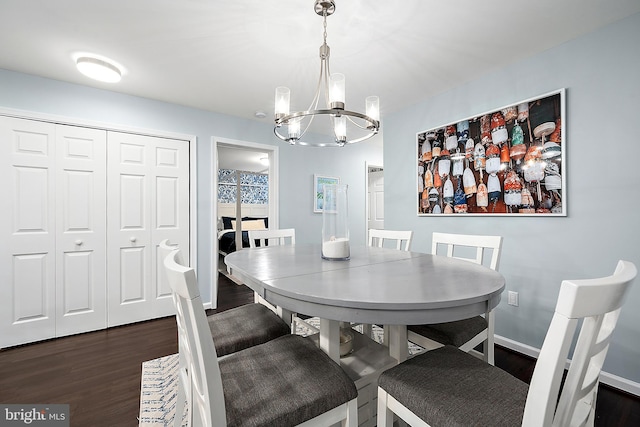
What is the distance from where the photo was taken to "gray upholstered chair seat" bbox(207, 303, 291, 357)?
133 centimetres

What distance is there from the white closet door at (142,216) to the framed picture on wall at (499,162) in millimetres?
2665

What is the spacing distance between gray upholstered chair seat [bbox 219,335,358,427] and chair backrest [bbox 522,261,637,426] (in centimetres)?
55

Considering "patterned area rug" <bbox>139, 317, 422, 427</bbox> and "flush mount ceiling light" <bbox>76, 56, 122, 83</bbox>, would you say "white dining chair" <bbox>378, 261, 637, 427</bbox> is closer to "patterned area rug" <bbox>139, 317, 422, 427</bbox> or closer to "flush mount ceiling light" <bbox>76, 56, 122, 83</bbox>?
"patterned area rug" <bbox>139, 317, 422, 427</bbox>

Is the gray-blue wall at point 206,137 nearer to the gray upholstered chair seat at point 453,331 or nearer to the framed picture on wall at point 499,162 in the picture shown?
the framed picture on wall at point 499,162

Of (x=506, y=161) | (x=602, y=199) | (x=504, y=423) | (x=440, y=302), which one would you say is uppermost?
(x=506, y=161)

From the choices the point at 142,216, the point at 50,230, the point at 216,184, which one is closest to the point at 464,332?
the point at 216,184

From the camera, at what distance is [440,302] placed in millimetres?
876

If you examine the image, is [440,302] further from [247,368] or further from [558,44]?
[558,44]

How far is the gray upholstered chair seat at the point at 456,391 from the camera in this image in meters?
0.80

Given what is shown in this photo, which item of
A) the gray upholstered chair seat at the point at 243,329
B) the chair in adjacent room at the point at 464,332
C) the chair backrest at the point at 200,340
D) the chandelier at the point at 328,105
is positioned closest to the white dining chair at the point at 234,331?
the gray upholstered chair seat at the point at 243,329

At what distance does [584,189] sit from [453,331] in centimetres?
145

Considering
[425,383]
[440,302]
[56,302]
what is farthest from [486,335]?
[56,302]

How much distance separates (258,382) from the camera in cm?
96

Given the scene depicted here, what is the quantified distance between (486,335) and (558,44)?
210cm
